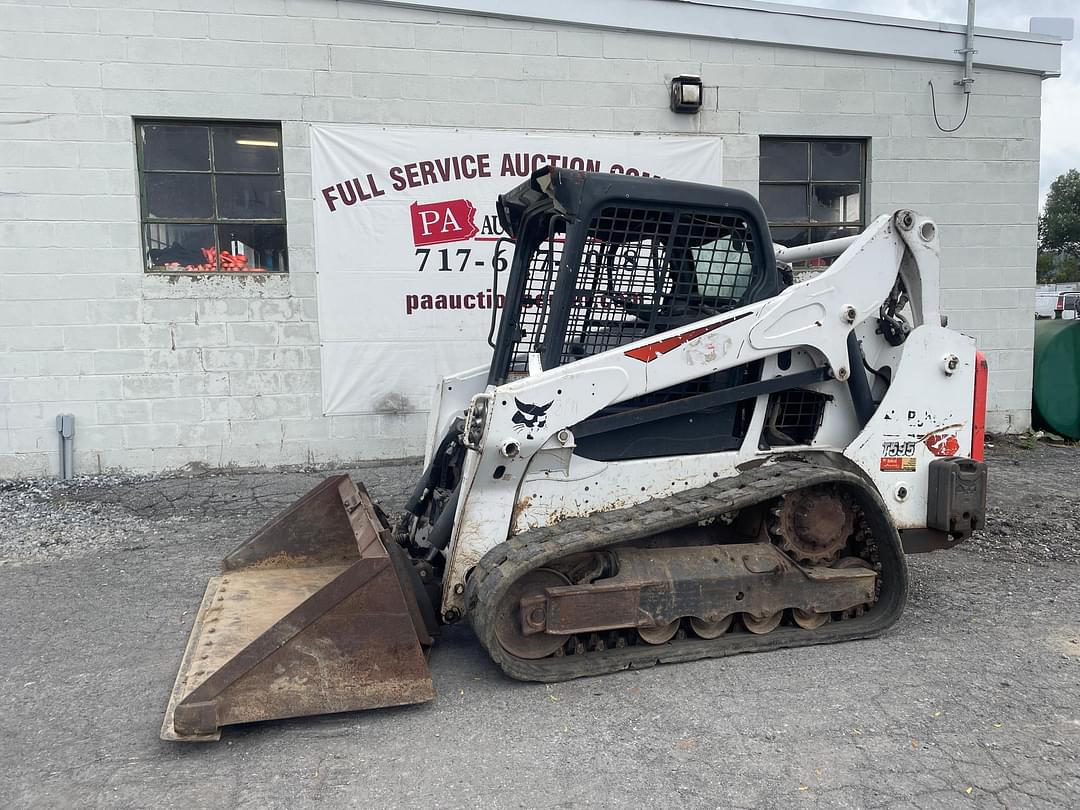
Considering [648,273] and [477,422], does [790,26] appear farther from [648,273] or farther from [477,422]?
[477,422]

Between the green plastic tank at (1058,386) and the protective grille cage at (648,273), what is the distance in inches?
264

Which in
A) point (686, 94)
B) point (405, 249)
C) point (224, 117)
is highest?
point (686, 94)

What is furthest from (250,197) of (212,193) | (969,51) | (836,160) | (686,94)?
(969,51)

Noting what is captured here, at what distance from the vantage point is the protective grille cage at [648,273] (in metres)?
3.91

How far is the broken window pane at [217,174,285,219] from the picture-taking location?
7703 millimetres

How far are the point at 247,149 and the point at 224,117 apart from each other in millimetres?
331

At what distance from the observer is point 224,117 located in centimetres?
759

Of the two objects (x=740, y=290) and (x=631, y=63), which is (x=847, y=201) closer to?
(x=631, y=63)

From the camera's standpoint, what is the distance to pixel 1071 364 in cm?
907

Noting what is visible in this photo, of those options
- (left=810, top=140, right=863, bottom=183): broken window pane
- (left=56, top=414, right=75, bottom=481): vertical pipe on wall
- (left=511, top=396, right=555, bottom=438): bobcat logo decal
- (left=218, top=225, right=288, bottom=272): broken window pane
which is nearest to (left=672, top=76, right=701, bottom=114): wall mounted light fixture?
(left=810, top=140, right=863, bottom=183): broken window pane

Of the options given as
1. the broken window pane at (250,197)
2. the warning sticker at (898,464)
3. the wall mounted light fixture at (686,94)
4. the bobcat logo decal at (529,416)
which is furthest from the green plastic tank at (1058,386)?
the broken window pane at (250,197)

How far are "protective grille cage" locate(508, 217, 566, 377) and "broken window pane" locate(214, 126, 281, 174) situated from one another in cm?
422

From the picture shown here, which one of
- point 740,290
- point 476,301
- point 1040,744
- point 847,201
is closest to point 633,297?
point 740,290

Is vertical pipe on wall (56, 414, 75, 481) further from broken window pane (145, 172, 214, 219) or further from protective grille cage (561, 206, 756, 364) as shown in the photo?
protective grille cage (561, 206, 756, 364)
